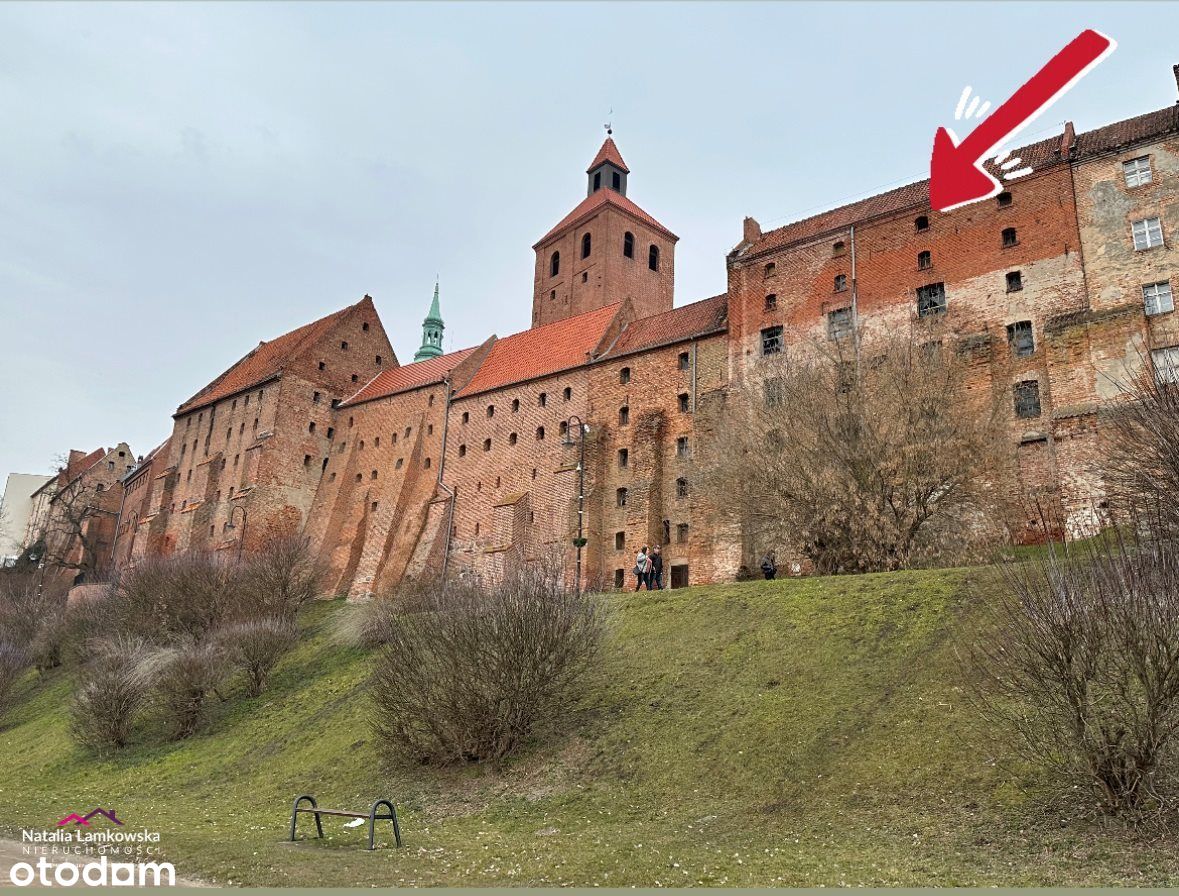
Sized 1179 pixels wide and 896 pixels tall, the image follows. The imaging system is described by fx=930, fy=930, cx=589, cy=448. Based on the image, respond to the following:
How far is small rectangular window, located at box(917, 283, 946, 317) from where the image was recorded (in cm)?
3219

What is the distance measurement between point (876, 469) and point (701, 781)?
1295 centimetres

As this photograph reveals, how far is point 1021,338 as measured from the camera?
30062 millimetres

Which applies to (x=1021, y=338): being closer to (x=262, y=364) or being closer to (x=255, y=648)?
(x=255, y=648)

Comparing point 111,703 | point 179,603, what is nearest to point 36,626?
point 179,603

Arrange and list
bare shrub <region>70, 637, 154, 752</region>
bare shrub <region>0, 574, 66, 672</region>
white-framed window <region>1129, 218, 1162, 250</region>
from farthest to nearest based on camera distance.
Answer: bare shrub <region>0, 574, 66, 672</region>, white-framed window <region>1129, 218, 1162, 250</region>, bare shrub <region>70, 637, 154, 752</region>

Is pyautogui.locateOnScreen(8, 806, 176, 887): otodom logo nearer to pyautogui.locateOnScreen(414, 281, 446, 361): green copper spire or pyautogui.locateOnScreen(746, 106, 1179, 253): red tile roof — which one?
pyautogui.locateOnScreen(746, 106, 1179, 253): red tile roof

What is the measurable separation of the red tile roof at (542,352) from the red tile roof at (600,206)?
48.4ft

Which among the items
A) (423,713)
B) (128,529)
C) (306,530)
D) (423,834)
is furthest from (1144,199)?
(128,529)

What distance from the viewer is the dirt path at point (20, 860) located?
372 inches

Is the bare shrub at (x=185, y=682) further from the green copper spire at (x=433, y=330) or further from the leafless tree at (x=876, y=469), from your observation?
the green copper spire at (x=433, y=330)

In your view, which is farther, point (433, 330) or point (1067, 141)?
point (433, 330)

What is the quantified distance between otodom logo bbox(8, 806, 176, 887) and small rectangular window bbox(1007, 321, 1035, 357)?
2726 cm

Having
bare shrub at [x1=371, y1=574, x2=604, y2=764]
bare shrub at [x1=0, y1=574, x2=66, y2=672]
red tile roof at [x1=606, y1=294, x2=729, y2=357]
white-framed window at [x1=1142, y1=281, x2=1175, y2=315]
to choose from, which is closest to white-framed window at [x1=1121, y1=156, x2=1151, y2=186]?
white-framed window at [x1=1142, y1=281, x2=1175, y2=315]

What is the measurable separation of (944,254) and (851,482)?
12.0m
